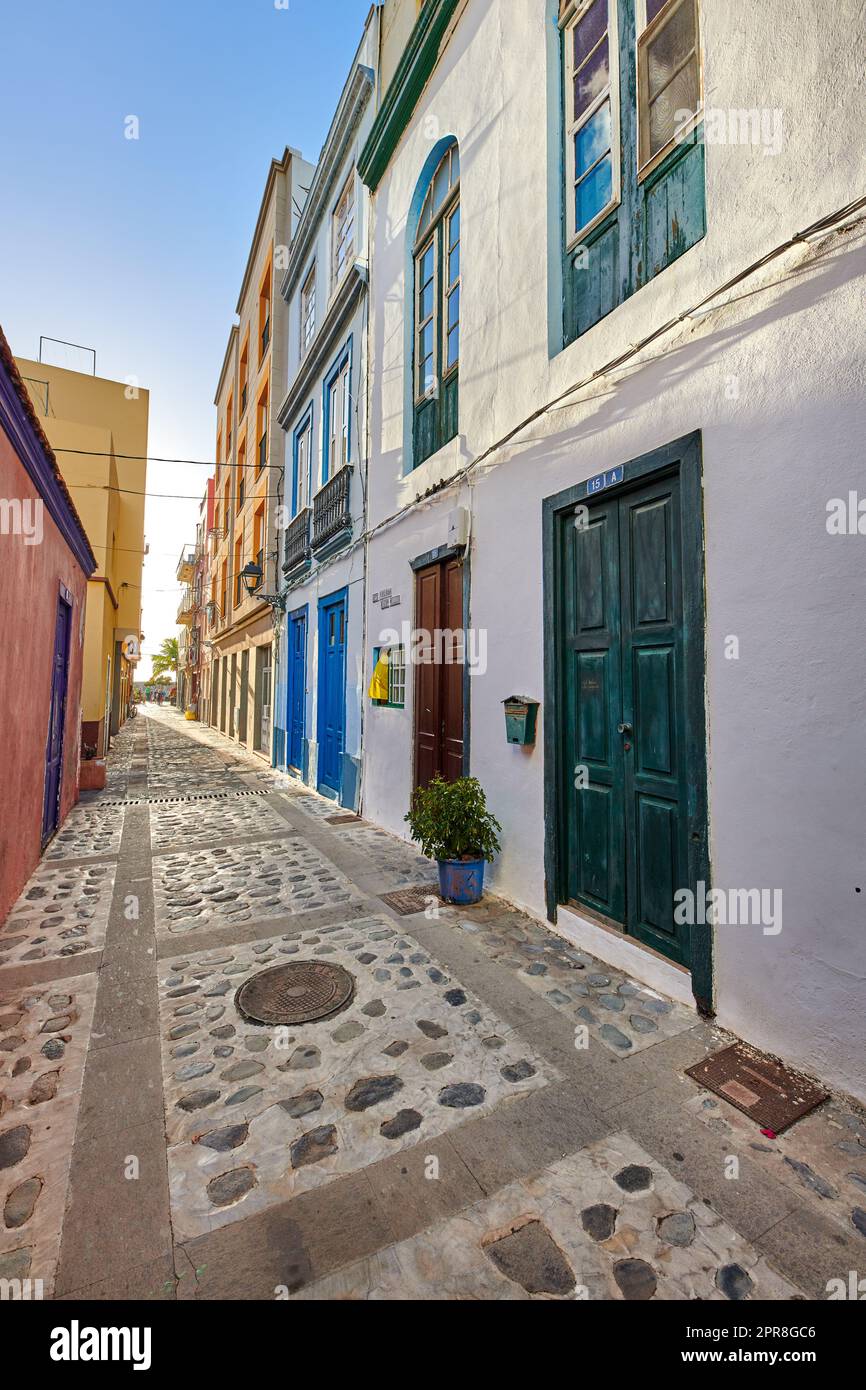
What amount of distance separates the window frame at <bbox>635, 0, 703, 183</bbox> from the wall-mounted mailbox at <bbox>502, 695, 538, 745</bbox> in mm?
3421

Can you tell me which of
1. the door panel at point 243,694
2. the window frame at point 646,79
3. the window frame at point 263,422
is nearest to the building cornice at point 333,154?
the window frame at point 263,422

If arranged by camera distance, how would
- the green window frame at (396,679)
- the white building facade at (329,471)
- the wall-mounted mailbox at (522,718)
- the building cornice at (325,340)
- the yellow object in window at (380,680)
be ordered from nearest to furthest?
the wall-mounted mailbox at (522,718) → the green window frame at (396,679) → the yellow object in window at (380,680) → the white building facade at (329,471) → the building cornice at (325,340)

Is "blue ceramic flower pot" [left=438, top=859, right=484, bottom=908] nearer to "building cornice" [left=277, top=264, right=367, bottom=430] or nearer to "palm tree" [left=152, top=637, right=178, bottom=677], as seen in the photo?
"building cornice" [left=277, top=264, right=367, bottom=430]

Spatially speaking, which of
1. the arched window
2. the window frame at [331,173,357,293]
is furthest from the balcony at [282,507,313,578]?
the arched window

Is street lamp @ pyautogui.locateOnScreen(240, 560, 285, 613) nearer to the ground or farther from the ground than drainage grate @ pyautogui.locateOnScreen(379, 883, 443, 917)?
farther from the ground

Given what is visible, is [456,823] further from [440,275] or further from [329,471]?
[329,471]

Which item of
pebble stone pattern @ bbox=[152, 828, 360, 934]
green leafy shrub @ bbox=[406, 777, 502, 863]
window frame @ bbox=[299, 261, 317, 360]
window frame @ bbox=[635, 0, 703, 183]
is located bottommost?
pebble stone pattern @ bbox=[152, 828, 360, 934]

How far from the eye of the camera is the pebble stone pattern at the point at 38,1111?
1789 mm

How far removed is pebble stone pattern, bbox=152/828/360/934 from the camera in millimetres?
4469

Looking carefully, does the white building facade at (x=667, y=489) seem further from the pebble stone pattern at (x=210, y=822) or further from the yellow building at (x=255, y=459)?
the yellow building at (x=255, y=459)

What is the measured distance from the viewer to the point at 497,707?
4.99 m

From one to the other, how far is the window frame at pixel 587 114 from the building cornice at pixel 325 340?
4699 mm

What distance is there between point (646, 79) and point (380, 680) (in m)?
5.65

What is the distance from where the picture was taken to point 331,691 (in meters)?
9.94
